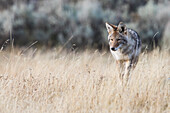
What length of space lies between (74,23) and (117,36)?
9380 mm

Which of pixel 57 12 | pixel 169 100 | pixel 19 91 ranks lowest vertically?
pixel 169 100

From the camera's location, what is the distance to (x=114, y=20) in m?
16.4

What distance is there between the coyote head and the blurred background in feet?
24.8

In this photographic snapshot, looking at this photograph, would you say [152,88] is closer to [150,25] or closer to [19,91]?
[19,91]

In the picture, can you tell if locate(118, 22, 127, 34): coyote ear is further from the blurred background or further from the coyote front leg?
the blurred background

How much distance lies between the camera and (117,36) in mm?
6852

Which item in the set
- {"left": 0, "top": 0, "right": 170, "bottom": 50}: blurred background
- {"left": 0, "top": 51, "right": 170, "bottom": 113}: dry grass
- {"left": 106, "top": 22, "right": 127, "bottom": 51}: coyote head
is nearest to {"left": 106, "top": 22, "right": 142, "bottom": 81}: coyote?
{"left": 106, "top": 22, "right": 127, "bottom": 51}: coyote head

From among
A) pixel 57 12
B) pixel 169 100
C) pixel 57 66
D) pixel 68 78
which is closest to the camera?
pixel 169 100

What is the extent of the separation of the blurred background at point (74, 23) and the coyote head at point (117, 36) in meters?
7.54

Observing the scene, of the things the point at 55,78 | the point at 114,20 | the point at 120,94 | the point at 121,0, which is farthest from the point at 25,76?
the point at 121,0

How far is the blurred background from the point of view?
1510cm

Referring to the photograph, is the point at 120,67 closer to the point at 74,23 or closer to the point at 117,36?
the point at 117,36

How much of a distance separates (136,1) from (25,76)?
47.7 feet

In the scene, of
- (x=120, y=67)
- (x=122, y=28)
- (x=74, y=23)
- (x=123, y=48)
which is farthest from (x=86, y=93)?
(x=74, y=23)
